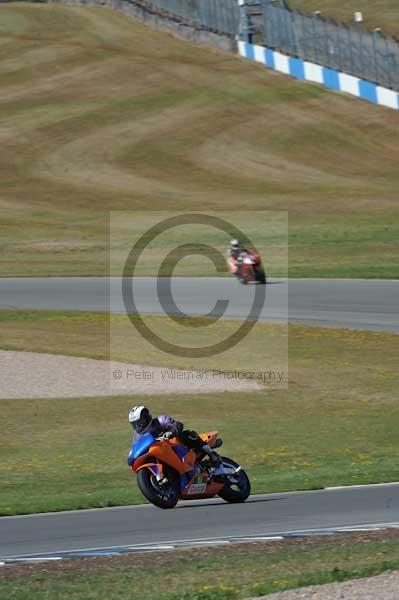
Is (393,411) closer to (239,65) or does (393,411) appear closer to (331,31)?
(331,31)

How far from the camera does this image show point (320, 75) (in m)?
59.4

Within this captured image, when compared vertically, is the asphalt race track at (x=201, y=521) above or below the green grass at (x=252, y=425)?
above

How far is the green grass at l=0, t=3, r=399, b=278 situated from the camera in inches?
1698

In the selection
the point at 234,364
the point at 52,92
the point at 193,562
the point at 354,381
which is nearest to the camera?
the point at 193,562

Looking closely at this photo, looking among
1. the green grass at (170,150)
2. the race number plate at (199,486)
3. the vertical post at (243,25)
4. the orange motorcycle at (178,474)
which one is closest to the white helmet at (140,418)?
the orange motorcycle at (178,474)

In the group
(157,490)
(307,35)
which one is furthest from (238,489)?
(307,35)

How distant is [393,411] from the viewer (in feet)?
65.7

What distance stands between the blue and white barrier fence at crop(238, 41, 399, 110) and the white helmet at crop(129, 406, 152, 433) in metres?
43.6

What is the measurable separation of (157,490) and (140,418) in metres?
0.84

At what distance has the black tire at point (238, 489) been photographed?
1398 centimetres

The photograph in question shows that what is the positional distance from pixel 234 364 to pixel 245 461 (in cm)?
796

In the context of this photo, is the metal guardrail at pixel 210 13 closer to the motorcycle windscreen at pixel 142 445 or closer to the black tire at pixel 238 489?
the black tire at pixel 238 489

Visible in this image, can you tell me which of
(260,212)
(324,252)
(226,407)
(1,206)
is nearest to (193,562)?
(226,407)

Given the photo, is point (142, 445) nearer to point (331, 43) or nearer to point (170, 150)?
point (170, 150)
